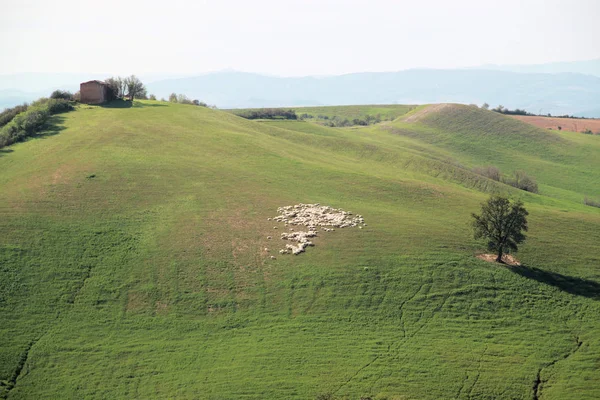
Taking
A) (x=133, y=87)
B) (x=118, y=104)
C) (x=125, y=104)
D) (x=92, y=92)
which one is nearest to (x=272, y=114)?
(x=133, y=87)

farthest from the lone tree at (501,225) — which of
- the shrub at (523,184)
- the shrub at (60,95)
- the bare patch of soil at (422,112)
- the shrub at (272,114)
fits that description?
the bare patch of soil at (422,112)

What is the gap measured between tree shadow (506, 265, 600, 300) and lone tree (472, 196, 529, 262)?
2.30 metres

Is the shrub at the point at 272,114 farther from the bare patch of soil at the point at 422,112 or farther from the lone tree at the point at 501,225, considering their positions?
the lone tree at the point at 501,225

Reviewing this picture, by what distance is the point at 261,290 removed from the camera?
4372cm

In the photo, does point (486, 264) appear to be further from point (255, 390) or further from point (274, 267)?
point (255, 390)

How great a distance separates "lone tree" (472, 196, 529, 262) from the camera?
1906 inches

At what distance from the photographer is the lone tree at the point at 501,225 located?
4841 cm

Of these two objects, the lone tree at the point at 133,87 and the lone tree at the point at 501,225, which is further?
the lone tree at the point at 133,87

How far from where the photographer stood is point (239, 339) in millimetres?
38875

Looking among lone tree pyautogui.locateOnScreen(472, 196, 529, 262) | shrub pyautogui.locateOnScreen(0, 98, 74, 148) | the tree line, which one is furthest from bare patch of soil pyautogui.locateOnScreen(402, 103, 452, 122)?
lone tree pyautogui.locateOnScreen(472, 196, 529, 262)

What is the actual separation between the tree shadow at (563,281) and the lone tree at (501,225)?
90.5 inches

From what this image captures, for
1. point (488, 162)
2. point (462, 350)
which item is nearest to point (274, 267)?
point (462, 350)

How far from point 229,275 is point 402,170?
4836 cm

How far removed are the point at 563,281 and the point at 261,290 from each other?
92.7 ft
